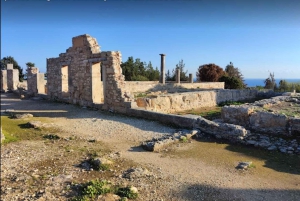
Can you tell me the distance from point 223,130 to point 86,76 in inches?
321

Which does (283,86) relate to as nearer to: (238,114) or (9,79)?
(238,114)

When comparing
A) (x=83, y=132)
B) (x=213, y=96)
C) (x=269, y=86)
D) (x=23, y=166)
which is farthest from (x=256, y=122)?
(x=269, y=86)

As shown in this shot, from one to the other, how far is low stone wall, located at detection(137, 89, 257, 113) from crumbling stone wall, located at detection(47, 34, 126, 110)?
152 centimetres

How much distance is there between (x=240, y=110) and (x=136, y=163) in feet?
16.1

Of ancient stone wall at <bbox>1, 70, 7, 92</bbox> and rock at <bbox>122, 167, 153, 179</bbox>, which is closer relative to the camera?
rock at <bbox>122, 167, 153, 179</bbox>

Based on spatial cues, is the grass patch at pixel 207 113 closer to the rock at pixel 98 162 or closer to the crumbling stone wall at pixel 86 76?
the crumbling stone wall at pixel 86 76

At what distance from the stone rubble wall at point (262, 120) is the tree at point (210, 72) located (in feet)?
81.2

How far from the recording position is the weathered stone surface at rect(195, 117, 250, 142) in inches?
283

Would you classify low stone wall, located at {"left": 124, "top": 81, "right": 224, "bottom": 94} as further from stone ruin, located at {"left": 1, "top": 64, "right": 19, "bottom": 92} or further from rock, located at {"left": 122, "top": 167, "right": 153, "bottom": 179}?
rock, located at {"left": 122, "top": 167, "right": 153, "bottom": 179}

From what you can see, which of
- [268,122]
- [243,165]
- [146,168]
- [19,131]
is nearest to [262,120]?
[268,122]

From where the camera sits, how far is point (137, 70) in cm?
3378

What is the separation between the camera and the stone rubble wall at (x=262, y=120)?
7.55 m

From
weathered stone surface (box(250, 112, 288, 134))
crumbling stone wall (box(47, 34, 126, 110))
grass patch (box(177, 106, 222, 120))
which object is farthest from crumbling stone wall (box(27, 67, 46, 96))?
weathered stone surface (box(250, 112, 288, 134))

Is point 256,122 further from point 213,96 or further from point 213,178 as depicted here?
point 213,96
